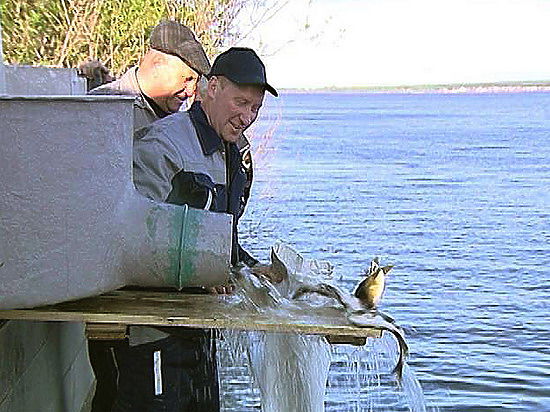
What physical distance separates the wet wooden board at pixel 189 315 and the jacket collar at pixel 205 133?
0.74 m

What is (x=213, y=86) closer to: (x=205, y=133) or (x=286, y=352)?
(x=205, y=133)

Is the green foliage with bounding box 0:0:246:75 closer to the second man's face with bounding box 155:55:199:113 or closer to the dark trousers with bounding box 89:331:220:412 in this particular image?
the second man's face with bounding box 155:55:199:113

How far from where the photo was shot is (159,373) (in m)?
3.92

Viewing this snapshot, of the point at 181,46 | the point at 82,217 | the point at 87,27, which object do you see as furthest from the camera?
the point at 87,27

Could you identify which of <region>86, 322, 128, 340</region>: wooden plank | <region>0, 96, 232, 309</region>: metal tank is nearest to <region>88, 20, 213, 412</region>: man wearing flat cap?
<region>86, 322, 128, 340</region>: wooden plank

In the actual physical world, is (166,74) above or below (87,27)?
below

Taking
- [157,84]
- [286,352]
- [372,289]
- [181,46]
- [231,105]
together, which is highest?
[181,46]

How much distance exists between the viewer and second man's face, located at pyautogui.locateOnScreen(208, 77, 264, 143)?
13.0 ft

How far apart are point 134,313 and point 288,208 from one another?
16.4 metres

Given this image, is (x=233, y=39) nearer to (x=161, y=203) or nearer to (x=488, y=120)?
(x=161, y=203)

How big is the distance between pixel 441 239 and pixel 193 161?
13032 mm

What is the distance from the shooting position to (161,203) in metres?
3.52

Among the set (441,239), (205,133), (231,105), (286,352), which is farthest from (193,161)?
(441,239)

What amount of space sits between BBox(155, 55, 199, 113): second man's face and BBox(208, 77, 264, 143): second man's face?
92 centimetres
